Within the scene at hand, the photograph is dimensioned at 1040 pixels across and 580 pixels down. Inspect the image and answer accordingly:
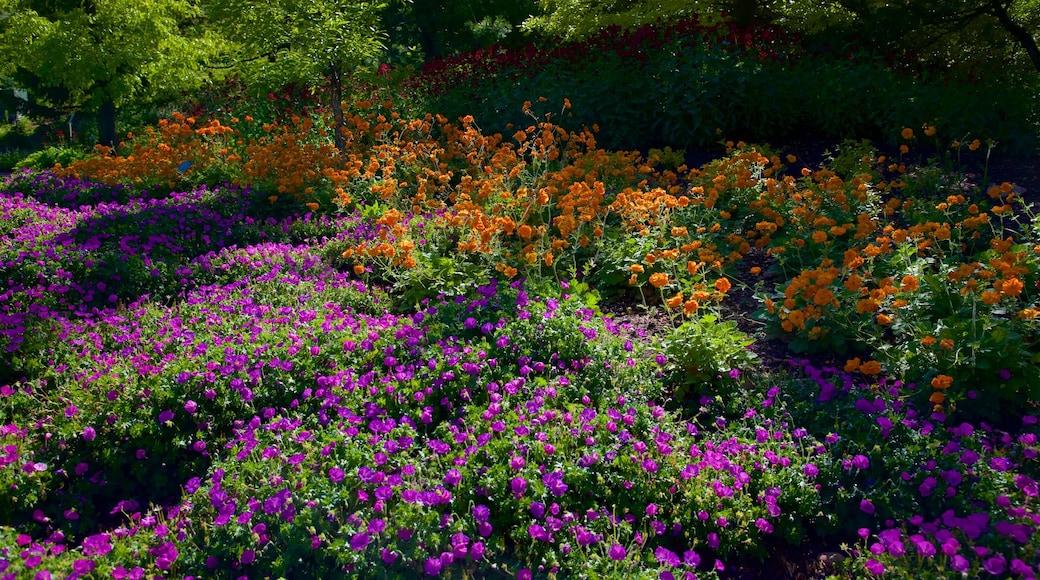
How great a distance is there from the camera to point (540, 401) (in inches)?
130

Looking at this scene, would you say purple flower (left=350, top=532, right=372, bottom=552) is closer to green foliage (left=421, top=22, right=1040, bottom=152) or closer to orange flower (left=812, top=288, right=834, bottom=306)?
orange flower (left=812, top=288, right=834, bottom=306)

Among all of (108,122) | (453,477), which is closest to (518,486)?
(453,477)

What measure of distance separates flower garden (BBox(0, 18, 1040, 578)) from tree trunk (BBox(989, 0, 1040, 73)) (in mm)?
3330

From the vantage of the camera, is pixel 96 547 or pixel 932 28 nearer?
pixel 96 547

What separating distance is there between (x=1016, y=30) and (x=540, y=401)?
7.73 meters

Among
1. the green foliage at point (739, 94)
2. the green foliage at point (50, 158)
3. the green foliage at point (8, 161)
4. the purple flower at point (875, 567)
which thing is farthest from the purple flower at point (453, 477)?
the green foliage at point (8, 161)

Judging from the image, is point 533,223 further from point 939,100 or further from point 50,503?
point 939,100

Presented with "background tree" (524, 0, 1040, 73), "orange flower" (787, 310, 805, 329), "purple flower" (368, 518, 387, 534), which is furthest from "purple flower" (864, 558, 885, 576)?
"background tree" (524, 0, 1040, 73)

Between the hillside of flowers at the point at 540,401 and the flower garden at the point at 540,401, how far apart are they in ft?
0.05

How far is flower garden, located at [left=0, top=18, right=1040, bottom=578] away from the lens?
2.58 m

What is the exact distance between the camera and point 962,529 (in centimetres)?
250

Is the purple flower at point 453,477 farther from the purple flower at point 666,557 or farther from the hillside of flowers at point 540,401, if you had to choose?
the purple flower at point 666,557

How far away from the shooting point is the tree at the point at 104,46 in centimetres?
1107

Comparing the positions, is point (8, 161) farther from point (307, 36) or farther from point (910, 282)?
point (910, 282)
